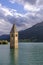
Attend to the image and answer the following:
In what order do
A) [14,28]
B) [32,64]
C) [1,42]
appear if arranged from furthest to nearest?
1. [1,42]
2. [14,28]
3. [32,64]

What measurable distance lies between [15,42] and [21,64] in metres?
59.0

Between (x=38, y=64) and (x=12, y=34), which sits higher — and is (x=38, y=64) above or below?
below

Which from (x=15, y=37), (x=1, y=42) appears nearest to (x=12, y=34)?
(x=15, y=37)

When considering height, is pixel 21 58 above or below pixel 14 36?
below

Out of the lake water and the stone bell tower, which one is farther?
the stone bell tower

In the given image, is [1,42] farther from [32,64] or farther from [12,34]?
[32,64]

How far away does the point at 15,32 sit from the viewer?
305 ft

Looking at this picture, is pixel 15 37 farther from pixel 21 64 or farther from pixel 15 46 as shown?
pixel 21 64

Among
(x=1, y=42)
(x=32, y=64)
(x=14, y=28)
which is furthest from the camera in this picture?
(x=1, y=42)

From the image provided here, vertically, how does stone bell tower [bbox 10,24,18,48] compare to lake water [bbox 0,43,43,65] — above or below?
above

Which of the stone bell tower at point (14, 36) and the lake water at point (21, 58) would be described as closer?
the lake water at point (21, 58)

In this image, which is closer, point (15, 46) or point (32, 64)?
point (32, 64)

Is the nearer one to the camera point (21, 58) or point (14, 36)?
point (21, 58)

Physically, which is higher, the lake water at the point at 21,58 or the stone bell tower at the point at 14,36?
the stone bell tower at the point at 14,36
